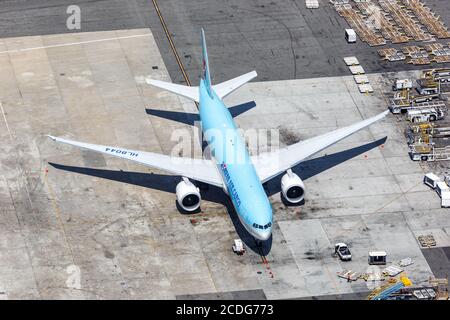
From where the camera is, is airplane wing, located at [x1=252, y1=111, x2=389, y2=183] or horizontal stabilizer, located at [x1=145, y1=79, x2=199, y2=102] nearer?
airplane wing, located at [x1=252, y1=111, x2=389, y2=183]

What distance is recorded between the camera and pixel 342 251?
10556cm

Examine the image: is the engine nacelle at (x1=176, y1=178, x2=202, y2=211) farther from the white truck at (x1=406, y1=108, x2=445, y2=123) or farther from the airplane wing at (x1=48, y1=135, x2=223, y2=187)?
the white truck at (x1=406, y1=108, x2=445, y2=123)

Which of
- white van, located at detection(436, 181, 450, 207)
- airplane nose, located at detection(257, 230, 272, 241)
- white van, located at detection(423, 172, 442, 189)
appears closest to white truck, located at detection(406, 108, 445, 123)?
white van, located at detection(423, 172, 442, 189)

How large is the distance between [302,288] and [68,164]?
1194 inches

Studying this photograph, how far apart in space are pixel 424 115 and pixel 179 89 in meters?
27.7

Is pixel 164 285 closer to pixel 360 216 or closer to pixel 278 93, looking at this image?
pixel 360 216

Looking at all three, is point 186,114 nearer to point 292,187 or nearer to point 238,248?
point 292,187

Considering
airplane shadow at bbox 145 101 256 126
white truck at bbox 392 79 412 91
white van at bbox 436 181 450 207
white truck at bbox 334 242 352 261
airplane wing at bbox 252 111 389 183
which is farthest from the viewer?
white truck at bbox 392 79 412 91

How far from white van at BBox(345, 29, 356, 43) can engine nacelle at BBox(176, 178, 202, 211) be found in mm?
40268

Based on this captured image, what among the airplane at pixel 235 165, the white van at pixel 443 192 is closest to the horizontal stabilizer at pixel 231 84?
the airplane at pixel 235 165

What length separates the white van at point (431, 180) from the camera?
115 m

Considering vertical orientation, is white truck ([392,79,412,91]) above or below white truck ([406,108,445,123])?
below

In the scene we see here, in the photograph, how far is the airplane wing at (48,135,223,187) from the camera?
4341 inches
